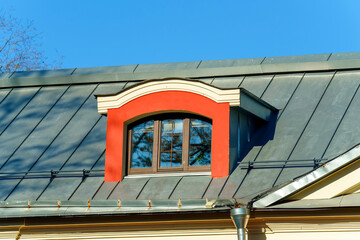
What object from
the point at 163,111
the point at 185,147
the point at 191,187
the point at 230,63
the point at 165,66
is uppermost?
the point at 165,66

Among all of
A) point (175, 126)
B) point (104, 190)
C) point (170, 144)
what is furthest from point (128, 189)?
point (175, 126)

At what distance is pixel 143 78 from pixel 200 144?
11.6 ft

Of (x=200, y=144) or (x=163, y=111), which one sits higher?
(x=163, y=111)

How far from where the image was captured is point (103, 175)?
50.4 feet

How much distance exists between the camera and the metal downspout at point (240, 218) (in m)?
12.8

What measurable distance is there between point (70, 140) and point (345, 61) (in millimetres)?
5397

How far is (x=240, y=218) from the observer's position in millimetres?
12789

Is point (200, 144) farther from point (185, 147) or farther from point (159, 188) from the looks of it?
point (159, 188)

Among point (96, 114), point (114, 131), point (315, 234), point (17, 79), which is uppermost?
point (17, 79)

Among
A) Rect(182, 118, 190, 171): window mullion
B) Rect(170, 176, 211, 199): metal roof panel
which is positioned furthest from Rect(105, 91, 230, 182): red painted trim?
Rect(182, 118, 190, 171): window mullion

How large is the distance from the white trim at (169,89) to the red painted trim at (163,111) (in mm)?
71

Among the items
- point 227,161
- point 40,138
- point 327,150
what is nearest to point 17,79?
point 40,138

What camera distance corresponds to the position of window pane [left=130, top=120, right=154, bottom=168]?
15.3 m

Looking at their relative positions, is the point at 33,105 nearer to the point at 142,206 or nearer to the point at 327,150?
the point at 142,206
